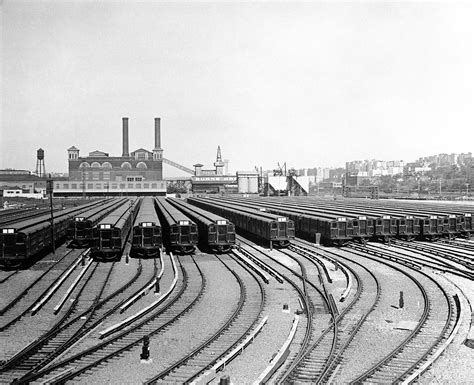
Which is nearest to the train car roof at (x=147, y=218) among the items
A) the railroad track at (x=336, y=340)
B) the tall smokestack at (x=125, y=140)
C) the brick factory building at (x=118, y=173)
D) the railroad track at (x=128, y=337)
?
the railroad track at (x=128, y=337)

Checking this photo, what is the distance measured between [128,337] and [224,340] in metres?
2.99

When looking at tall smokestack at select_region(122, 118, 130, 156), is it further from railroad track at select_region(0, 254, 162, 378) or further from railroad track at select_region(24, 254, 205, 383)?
railroad track at select_region(24, 254, 205, 383)

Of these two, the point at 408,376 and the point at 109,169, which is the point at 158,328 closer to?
the point at 408,376

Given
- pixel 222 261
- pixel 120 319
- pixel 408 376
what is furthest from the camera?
pixel 222 261

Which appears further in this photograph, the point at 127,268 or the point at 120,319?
the point at 127,268

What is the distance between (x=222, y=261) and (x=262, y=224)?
250 inches

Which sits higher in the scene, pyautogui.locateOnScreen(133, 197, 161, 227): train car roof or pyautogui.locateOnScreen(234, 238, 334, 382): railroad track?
pyautogui.locateOnScreen(133, 197, 161, 227): train car roof

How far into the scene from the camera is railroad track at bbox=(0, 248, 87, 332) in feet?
51.9

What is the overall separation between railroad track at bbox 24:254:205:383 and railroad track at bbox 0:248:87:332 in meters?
4.07

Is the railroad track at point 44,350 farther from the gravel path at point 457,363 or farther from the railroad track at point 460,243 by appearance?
the railroad track at point 460,243

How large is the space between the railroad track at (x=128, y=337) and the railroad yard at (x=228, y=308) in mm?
49

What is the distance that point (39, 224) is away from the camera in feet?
93.6

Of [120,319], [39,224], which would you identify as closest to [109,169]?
[39,224]

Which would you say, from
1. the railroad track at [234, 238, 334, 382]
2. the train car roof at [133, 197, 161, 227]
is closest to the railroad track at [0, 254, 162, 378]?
the train car roof at [133, 197, 161, 227]
